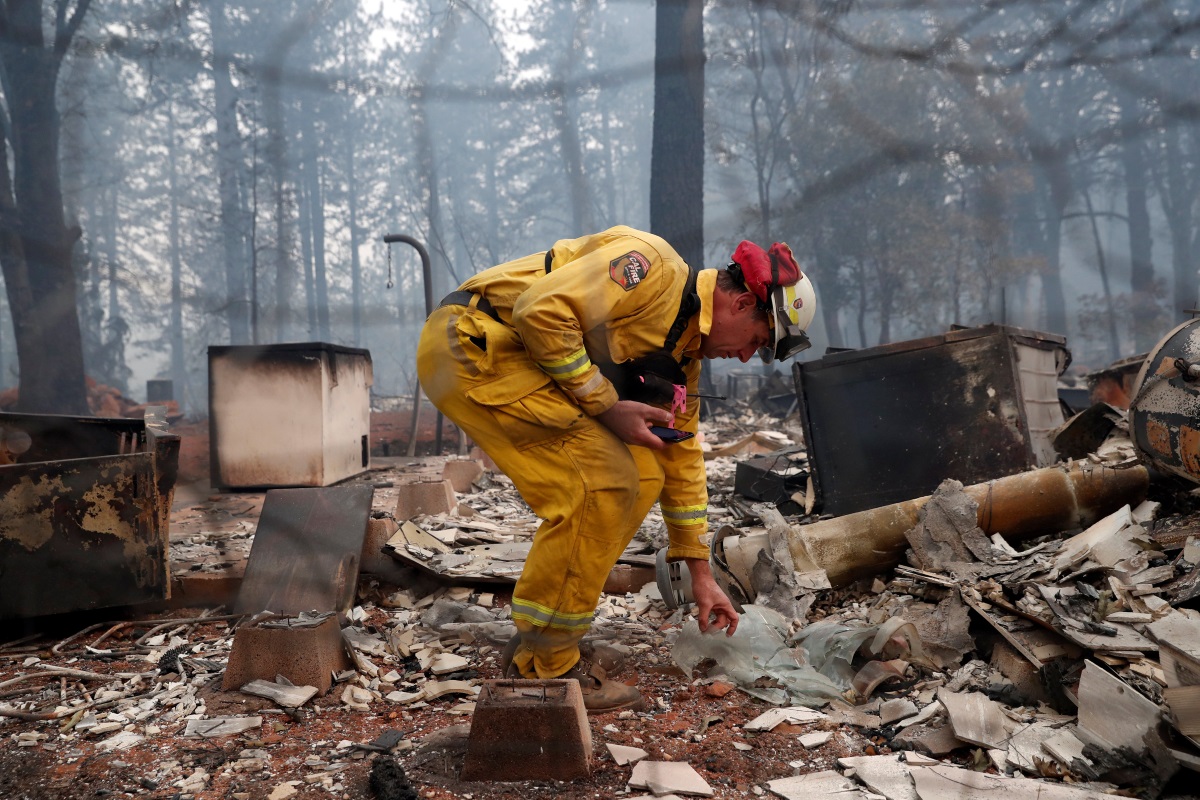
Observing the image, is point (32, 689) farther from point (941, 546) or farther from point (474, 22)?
point (474, 22)

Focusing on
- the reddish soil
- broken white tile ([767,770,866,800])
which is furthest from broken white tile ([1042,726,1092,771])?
the reddish soil

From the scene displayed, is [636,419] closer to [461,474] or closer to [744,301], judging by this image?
[744,301]

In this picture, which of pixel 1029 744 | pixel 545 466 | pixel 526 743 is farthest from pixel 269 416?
pixel 1029 744

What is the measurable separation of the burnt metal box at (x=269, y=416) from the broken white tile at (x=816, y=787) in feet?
16.5

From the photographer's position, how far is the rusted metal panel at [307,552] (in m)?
3.23

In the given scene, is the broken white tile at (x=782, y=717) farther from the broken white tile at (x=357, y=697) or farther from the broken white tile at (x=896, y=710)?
the broken white tile at (x=357, y=697)

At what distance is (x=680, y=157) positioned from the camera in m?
9.17

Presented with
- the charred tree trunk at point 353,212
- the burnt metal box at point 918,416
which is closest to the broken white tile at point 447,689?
the burnt metal box at point 918,416

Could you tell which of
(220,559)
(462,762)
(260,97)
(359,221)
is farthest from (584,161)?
(462,762)

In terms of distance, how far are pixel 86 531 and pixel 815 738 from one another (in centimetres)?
278

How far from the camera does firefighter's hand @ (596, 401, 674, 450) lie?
→ 221 cm

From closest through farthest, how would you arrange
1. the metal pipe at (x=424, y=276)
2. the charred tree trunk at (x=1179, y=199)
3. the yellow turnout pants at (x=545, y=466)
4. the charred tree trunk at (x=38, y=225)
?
the yellow turnout pants at (x=545, y=466), the charred tree trunk at (x=38, y=225), the metal pipe at (x=424, y=276), the charred tree trunk at (x=1179, y=199)

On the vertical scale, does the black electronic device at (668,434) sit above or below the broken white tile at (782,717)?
above

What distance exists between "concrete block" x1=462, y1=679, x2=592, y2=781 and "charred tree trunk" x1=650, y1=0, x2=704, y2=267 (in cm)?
743
